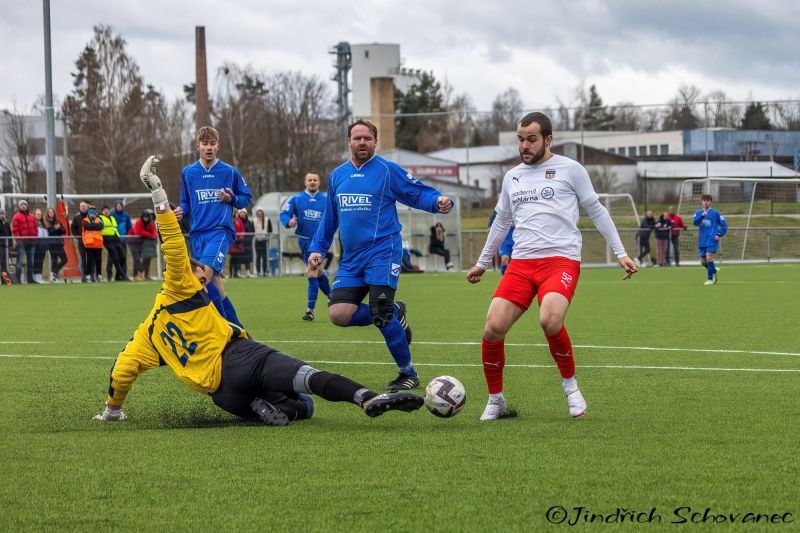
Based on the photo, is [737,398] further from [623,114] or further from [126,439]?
[623,114]

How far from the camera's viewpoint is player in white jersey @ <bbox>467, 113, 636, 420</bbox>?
725 cm

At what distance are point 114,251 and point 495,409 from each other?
78.2 ft

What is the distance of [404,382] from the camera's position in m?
8.84

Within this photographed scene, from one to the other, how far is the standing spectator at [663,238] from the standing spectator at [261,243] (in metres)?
12.7

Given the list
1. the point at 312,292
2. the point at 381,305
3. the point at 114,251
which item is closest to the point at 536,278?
the point at 381,305

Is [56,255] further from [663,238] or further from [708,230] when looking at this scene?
[663,238]

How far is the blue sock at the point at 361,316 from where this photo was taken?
9148 millimetres

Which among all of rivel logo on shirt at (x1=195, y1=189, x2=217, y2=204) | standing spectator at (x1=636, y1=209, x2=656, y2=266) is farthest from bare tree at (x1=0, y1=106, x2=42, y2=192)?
rivel logo on shirt at (x1=195, y1=189, x2=217, y2=204)

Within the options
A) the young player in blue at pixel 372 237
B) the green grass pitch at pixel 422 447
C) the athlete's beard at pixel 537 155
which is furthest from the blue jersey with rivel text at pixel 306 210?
the athlete's beard at pixel 537 155

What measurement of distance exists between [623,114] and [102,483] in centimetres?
4698

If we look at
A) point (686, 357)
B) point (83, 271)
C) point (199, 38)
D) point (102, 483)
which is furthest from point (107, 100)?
point (102, 483)

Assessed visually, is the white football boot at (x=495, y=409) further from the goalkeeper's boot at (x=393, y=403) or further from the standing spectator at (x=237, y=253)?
the standing spectator at (x=237, y=253)

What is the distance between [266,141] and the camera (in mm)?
65500

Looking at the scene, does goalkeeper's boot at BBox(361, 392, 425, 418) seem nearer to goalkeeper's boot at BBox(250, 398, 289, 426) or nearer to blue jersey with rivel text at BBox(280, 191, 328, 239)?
goalkeeper's boot at BBox(250, 398, 289, 426)
